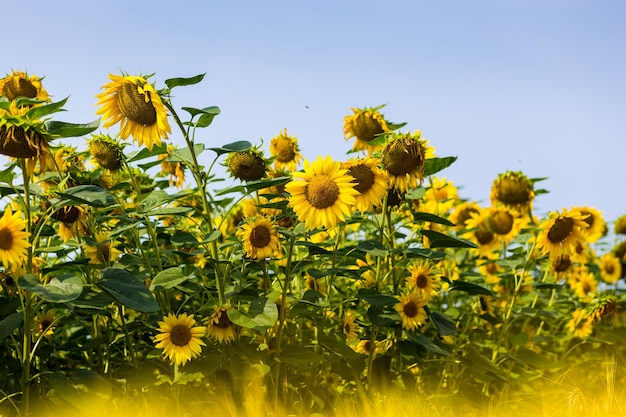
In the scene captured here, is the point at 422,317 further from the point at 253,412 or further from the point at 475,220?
the point at 475,220

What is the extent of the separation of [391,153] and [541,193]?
152 cm

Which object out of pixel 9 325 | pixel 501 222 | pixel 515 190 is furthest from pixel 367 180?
pixel 501 222

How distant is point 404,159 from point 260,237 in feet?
1.91

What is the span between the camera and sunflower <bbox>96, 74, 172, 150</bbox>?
234cm

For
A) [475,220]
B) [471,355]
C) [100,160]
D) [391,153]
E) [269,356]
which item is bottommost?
[471,355]

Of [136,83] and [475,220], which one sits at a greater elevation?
[136,83]

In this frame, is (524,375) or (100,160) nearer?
(100,160)

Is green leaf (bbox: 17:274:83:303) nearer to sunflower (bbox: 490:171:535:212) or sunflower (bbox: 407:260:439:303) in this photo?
sunflower (bbox: 407:260:439:303)

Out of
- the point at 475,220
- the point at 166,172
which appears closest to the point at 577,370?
the point at 475,220

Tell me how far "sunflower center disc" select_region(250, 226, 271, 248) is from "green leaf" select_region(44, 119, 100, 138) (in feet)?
2.11

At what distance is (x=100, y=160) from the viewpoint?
111 inches

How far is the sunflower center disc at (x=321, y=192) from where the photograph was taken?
243 cm

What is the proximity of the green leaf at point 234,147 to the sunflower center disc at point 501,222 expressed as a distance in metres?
1.98

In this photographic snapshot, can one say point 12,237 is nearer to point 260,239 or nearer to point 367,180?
point 260,239
